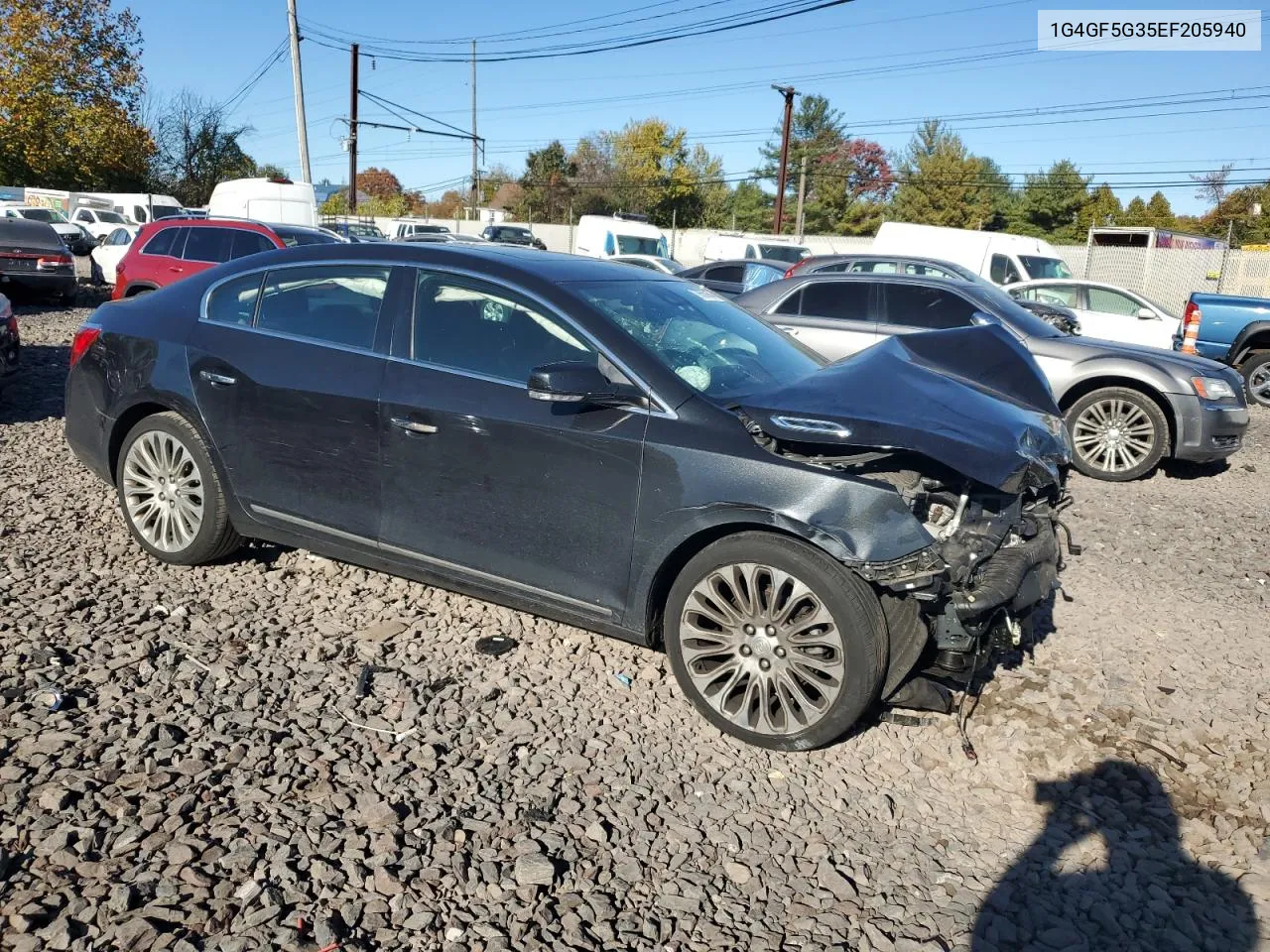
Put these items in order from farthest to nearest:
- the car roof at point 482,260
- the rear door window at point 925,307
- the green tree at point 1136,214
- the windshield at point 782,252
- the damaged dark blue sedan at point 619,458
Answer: the green tree at point 1136,214 < the windshield at point 782,252 < the rear door window at point 925,307 < the car roof at point 482,260 < the damaged dark blue sedan at point 619,458

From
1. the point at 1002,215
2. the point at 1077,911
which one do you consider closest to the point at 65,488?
the point at 1077,911

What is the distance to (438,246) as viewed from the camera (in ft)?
14.9

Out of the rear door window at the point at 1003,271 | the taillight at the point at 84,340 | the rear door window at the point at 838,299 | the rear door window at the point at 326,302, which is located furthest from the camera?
the rear door window at the point at 1003,271

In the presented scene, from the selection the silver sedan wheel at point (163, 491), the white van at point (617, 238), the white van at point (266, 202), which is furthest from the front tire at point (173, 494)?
the white van at point (617, 238)

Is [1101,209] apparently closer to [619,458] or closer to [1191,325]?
[1191,325]

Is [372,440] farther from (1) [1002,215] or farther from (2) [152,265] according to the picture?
(1) [1002,215]

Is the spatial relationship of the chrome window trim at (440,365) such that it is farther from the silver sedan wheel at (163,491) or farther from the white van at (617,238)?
the white van at (617,238)

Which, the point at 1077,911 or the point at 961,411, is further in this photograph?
the point at 961,411

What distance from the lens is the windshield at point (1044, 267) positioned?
63.6ft

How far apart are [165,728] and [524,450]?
1.63 meters


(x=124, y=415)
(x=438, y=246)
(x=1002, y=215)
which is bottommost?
(x=124, y=415)

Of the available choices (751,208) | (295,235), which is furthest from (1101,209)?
(295,235)

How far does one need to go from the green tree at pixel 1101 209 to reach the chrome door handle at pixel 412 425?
67.2m

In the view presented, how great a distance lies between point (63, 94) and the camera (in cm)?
3769
